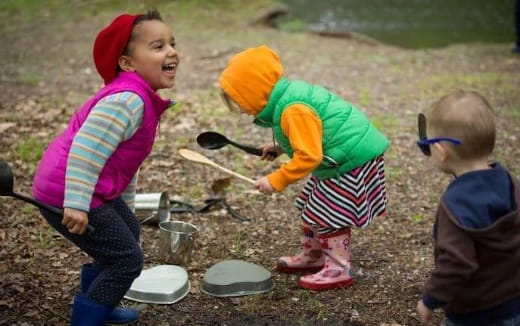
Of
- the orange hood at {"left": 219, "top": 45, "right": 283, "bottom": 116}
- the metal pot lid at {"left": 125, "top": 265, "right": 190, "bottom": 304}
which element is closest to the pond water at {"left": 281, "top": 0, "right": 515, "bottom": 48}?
the orange hood at {"left": 219, "top": 45, "right": 283, "bottom": 116}

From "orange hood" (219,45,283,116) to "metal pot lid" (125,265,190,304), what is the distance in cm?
90

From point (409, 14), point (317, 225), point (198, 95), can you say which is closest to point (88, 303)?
point (317, 225)

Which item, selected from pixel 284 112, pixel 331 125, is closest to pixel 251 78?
pixel 284 112

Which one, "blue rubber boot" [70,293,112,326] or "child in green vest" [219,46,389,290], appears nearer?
"blue rubber boot" [70,293,112,326]

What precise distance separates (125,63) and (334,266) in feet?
4.62

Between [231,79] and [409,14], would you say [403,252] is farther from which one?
[409,14]

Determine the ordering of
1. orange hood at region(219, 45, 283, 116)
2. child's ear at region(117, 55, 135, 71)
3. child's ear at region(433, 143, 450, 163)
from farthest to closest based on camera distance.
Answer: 1. orange hood at region(219, 45, 283, 116)
2. child's ear at region(117, 55, 135, 71)
3. child's ear at region(433, 143, 450, 163)

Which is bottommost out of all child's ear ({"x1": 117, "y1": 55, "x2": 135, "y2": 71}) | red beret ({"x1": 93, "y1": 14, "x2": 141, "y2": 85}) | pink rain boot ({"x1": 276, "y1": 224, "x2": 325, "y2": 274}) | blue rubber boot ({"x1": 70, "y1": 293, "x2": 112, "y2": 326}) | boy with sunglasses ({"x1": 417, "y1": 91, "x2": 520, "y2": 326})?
pink rain boot ({"x1": 276, "y1": 224, "x2": 325, "y2": 274})

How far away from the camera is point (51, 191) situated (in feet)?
8.50

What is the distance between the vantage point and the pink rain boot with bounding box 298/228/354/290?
10.7 ft

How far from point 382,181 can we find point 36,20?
8.68m

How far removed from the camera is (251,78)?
304cm

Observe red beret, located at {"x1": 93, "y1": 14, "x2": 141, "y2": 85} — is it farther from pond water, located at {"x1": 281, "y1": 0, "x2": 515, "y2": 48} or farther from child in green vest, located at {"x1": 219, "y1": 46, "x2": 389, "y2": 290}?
pond water, located at {"x1": 281, "y1": 0, "x2": 515, "y2": 48}

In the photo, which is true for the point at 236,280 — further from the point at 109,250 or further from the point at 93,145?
the point at 93,145
